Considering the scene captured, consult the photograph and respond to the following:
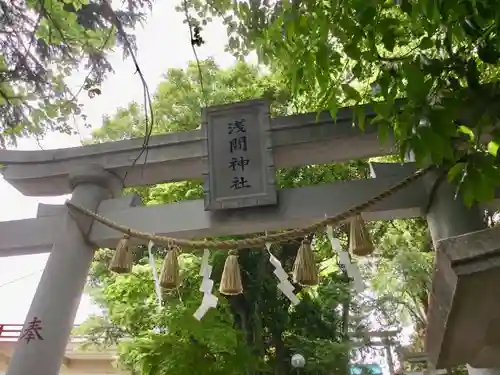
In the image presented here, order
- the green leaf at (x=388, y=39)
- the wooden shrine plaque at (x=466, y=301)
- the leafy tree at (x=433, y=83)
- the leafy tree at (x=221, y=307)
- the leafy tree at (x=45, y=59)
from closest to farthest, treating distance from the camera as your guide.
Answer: the wooden shrine plaque at (x=466, y=301) → the leafy tree at (x=433, y=83) → the green leaf at (x=388, y=39) → the leafy tree at (x=45, y=59) → the leafy tree at (x=221, y=307)

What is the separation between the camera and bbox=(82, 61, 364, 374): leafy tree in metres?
4.74

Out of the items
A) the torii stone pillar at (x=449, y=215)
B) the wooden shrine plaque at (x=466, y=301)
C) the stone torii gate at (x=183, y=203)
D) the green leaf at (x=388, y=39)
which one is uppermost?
the stone torii gate at (x=183, y=203)

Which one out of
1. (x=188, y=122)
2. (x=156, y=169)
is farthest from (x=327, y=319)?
(x=156, y=169)

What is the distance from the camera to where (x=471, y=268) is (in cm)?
111

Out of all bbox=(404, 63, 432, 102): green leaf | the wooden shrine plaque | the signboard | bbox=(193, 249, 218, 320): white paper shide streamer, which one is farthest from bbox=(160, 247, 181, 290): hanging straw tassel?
bbox=(404, 63, 432, 102): green leaf

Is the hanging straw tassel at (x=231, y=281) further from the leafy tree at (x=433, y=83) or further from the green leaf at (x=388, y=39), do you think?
the green leaf at (x=388, y=39)

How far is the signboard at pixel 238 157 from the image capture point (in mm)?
3275

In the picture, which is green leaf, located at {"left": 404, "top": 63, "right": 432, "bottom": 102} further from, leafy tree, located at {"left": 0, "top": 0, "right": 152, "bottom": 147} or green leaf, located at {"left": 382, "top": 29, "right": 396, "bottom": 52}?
leafy tree, located at {"left": 0, "top": 0, "right": 152, "bottom": 147}

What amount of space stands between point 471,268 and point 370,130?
234 centimetres

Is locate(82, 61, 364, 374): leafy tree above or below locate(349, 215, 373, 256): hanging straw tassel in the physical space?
above

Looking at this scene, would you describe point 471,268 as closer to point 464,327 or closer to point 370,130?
point 464,327

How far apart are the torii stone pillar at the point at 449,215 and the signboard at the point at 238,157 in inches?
39.4

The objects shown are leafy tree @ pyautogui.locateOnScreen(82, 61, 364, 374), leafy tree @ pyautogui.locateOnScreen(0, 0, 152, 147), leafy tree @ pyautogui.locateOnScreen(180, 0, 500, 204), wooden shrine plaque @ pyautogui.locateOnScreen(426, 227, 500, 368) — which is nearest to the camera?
wooden shrine plaque @ pyautogui.locateOnScreen(426, 227, 500, 368)

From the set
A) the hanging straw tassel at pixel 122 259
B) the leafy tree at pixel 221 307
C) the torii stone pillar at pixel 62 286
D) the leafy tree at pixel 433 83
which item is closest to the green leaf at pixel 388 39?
the leafy tree at pixel 433 83
